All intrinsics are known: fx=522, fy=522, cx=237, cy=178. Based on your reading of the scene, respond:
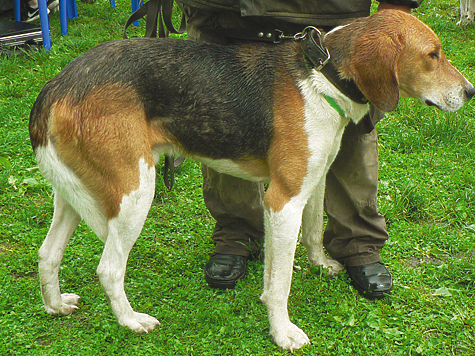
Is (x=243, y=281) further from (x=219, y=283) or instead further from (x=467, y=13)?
(x=467, y=13)

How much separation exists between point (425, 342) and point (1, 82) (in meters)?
4.95

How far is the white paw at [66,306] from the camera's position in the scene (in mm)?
2949

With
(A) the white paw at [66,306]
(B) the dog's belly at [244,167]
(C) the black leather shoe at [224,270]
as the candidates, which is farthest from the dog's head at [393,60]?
(A) the white paw at [66,306]

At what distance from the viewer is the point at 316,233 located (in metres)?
3.30

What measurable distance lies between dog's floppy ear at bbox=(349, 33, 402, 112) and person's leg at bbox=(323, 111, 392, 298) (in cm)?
57

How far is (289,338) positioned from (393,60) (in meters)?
1.52

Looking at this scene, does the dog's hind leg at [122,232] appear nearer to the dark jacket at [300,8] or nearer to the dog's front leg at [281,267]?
the dog's front leg at [281,267]

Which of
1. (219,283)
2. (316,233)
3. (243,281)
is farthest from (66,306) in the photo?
(316,233)

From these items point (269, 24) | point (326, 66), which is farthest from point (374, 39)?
point (269, 24)

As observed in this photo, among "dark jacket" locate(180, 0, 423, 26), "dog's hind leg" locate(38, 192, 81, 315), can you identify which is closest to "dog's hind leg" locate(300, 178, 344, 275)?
"dark jacket" locate(180, 0, 423, 26)

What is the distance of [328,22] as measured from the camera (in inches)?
108

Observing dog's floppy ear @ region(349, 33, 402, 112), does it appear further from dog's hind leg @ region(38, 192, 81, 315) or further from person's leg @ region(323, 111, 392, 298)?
dog's hind leg @ region(38, 192, 81, 315)

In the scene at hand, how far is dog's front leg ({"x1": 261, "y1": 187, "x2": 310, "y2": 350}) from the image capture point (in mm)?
2605

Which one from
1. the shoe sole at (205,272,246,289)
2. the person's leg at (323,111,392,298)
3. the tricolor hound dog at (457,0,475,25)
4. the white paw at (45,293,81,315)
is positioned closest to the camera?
the white paw at (45,293,81,315)
